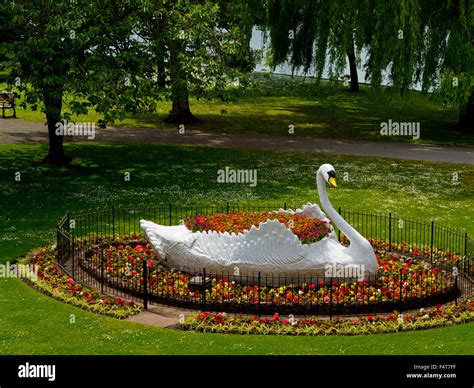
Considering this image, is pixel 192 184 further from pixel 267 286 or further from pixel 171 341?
pixel 171 341

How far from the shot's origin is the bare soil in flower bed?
18.6 meters

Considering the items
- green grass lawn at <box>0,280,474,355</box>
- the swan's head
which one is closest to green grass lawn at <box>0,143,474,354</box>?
green grass lawn at <box>0,280,474,355</box>

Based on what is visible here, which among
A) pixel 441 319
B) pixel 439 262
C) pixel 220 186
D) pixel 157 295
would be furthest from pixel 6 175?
pixel 441 319

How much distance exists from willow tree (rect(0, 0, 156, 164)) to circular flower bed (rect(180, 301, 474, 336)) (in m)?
15.0

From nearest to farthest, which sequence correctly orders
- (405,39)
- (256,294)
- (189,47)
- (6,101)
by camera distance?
(256,294) < (189,47) < (405,39) < (6,101)

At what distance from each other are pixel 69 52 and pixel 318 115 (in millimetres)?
28253

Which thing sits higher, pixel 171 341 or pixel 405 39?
pixel 405 39

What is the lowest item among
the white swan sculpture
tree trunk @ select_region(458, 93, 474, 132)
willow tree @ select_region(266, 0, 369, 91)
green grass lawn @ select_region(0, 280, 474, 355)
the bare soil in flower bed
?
green grass lawn @ select_region(0, 280, 474, 355)

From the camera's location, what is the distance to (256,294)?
1919 cm

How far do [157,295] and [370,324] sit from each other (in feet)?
17.9

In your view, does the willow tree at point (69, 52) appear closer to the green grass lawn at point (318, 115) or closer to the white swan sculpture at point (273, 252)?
the green grass lawn at point (318, 115)

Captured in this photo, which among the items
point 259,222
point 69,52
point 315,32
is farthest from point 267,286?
point 315,32

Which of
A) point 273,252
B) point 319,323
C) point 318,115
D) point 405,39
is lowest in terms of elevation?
point 319,323

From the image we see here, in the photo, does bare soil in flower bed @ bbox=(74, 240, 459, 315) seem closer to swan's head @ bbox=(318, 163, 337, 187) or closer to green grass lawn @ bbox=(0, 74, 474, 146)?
swan's head @ bbox=(318, 163, 337, 187)
